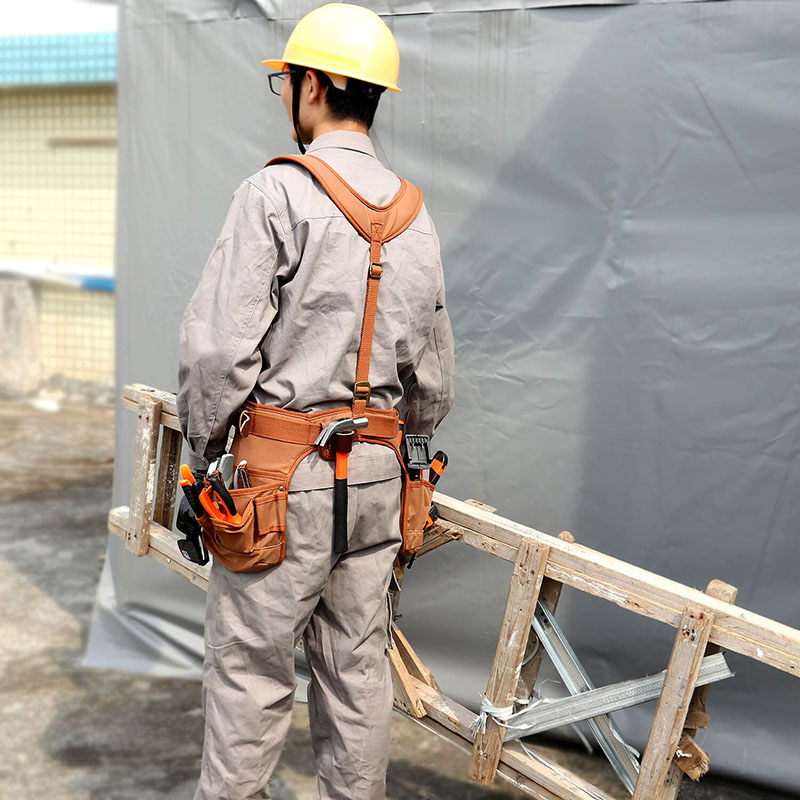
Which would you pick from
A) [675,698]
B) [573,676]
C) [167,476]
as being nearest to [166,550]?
[167,476]

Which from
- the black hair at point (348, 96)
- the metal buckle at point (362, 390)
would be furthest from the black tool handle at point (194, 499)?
the black hair at point (348, 96)

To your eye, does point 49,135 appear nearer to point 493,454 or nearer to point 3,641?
point 3,641

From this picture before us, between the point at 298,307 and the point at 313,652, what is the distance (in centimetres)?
76

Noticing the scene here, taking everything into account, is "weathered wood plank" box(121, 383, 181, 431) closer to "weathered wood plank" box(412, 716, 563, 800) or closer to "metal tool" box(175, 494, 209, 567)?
"metal tool" box(175, 494, 209, 567)

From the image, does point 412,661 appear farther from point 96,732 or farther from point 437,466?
point 96,732

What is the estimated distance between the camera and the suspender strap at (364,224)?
189 cm

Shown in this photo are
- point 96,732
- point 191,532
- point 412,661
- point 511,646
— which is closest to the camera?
point 191,532

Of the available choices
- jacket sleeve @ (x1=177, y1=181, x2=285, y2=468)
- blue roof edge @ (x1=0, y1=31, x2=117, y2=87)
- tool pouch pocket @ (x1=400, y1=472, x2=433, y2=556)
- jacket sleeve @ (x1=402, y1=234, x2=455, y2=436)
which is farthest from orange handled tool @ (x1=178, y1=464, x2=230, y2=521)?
blue roof edge @ (x1=0, y1=31, x2=117, y2=87)

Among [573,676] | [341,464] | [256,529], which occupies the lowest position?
[573,676]

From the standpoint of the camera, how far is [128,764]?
3.03 meters

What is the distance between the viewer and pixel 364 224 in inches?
75.6

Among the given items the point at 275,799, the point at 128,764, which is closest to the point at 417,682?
the point at 275,799

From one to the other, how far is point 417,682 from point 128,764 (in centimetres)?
106

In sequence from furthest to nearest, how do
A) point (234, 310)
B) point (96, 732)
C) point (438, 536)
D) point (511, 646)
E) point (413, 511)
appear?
point (96, 732)
point (438, 536)
point (511, 646)
point (413, 511)
point (234, 310)
